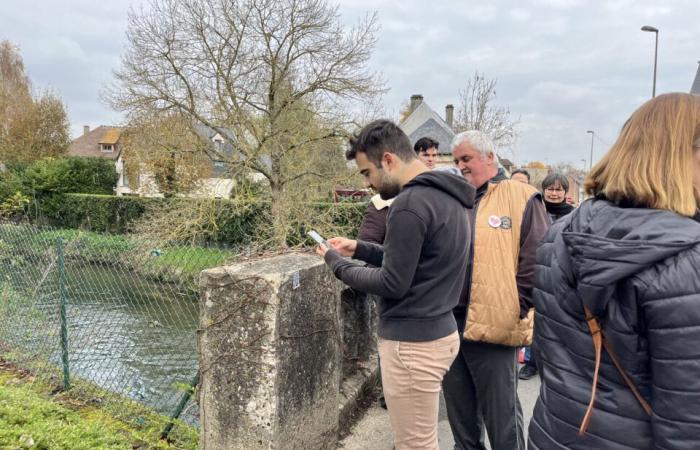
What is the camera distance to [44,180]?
2462cm

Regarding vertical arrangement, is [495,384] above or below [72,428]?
above

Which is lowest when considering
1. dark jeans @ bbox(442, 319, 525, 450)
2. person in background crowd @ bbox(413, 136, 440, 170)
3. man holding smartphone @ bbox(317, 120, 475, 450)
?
dark jeans @ bbox(442, 319, 525, 450)

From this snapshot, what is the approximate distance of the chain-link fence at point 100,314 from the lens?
4.95 meters

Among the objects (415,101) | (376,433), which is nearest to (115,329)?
(376,433)

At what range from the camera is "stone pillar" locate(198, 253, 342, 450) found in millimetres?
2230

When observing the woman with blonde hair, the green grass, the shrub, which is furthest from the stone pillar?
the shrub

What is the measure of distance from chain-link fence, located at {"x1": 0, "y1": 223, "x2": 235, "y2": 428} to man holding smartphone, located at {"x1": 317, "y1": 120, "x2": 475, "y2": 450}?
3.21m

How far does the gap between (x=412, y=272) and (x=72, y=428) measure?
258 centimetres

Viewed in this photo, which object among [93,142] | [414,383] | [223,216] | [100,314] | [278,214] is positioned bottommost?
[100,314]

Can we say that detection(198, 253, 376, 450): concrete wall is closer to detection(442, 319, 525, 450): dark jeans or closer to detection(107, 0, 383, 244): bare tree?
detection(442, 319, 525, 450): dark jeans

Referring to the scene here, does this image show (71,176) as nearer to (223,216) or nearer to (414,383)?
(223,216)

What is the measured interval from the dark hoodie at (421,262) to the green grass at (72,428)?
6.38ft

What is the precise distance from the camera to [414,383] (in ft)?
6.30

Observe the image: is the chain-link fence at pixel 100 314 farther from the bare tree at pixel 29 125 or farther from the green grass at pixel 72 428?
the bare tree at pixel 29 125
